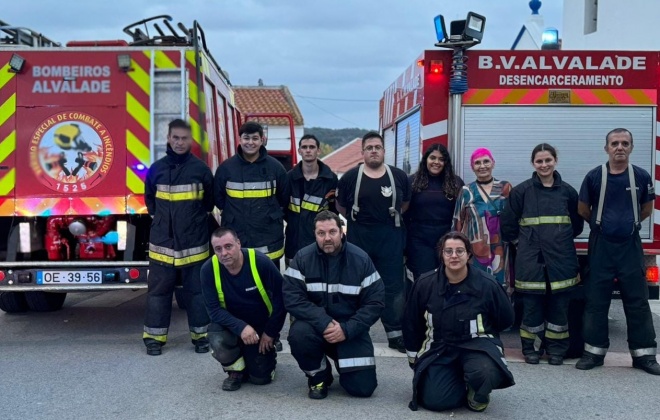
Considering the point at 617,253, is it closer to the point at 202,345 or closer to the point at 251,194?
the point at 251,194

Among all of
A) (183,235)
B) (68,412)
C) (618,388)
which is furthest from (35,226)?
(618,388)

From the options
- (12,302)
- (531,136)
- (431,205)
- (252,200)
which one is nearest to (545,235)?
(431,205)

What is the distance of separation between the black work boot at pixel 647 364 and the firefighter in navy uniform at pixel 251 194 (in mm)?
2829

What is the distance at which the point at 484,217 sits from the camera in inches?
235

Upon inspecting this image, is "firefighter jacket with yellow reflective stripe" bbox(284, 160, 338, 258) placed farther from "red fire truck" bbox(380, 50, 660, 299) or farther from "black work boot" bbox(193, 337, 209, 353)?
"black work boot" bbox(193, 337, 209, 353)

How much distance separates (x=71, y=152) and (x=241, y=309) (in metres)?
2.31

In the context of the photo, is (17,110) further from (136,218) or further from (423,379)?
(423,379)

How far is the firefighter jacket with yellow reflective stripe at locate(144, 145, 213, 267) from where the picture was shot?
6074 mm

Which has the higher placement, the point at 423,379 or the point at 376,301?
the point at 376,301

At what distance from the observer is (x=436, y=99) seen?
655 centimetres

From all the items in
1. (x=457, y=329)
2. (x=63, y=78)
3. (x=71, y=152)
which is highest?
(x=63, y=78)

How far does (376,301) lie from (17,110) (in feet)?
11.6

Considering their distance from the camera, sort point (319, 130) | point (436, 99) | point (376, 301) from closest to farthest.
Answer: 1. point (376, 301)
2. point (436, 99)
3. point (319, 130)

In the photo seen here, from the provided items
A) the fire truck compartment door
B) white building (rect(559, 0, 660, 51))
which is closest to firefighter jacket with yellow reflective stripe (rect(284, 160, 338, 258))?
the fire truck compartment door
